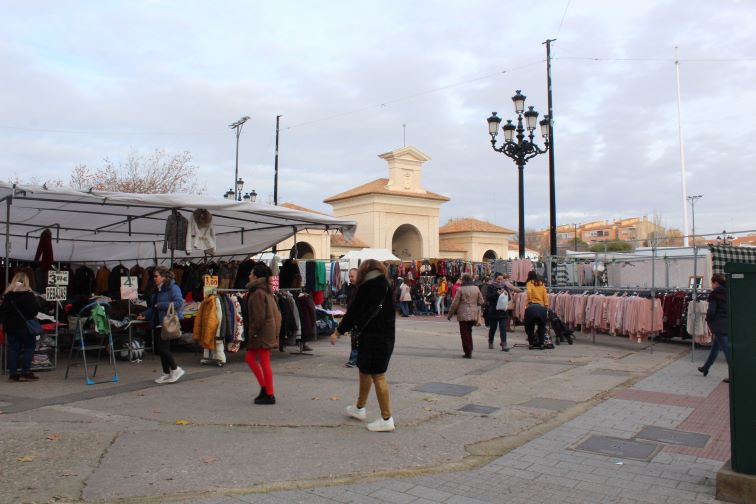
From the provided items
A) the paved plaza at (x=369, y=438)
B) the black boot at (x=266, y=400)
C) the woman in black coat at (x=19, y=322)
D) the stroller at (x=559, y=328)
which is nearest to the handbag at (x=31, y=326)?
the woman in black coat at (x=19, y=322)

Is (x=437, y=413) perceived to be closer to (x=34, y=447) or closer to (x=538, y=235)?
(x=34, y=447)

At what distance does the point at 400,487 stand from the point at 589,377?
6.20 metres

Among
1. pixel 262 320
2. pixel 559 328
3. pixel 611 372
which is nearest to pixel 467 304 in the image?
pixel 611 372

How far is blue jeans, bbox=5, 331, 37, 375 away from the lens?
9062 mm

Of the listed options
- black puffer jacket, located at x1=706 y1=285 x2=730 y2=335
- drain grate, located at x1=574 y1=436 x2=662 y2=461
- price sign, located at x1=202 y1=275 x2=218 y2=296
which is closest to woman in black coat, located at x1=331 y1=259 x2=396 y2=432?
drain grate, located at x1=574 y1=436 x2=662 y2=461

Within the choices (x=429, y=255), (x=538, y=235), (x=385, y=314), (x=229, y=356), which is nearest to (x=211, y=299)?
(x=229, y=356)

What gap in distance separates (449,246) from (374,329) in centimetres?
4530

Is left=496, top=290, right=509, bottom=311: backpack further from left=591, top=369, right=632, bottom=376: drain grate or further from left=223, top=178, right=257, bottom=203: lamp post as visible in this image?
left=223, top=178, right=257, bottom=203: lamp post

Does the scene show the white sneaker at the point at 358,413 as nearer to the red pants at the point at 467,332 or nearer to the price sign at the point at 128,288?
the red pants at the point at 467,332

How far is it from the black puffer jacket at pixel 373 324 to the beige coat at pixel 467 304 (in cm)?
532

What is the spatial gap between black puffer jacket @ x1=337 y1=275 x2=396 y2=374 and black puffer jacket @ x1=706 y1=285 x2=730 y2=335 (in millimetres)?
5894

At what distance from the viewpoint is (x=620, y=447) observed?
19.1 feet

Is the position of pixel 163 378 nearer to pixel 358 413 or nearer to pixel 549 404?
pixel 358 413

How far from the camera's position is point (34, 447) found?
5516mm
